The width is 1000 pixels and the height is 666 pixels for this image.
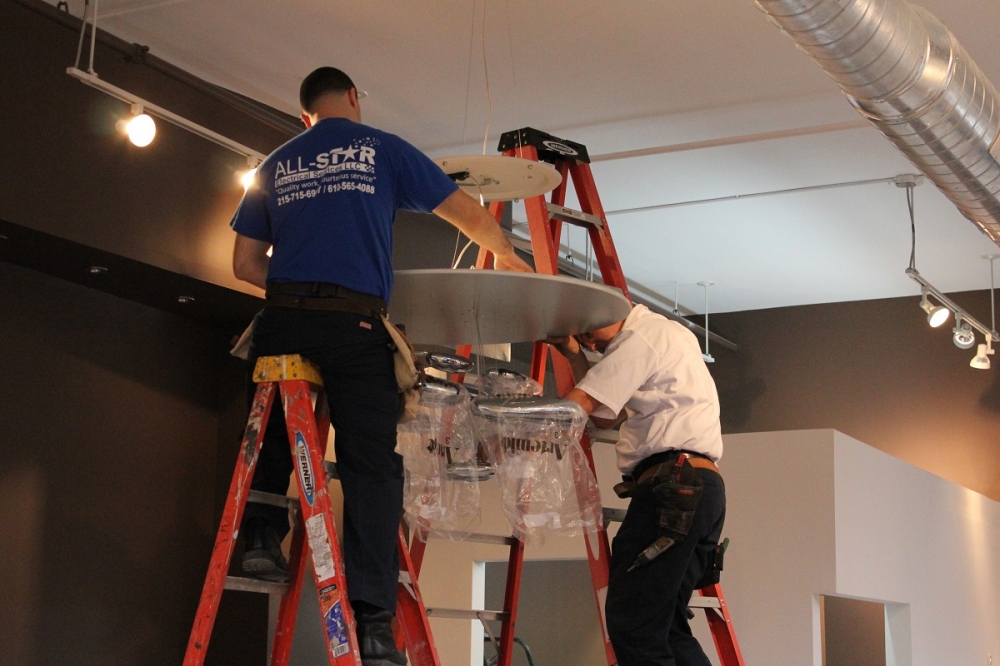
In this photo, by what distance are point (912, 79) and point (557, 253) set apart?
126 cm

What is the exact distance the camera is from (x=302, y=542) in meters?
2.36

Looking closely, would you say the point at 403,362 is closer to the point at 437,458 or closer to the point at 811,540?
the point at 437,458

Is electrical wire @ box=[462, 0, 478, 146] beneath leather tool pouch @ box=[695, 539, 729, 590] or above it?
above

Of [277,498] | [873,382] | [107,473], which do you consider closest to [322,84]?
[277,498]

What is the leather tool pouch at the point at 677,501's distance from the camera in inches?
112

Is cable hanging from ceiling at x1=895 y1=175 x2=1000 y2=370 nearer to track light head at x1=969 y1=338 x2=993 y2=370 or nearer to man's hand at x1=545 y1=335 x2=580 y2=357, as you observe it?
track light head at x1=969 y1=338 x2=993 y2=370

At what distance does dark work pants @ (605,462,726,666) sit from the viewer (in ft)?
9.37

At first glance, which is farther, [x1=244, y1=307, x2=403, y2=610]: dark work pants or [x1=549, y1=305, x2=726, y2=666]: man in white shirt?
[x1=549, y1=305, x2=726, y2=666]: man in white shirt

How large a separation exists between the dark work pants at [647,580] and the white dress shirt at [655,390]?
0.37 ft

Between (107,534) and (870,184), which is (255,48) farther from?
(870,184)


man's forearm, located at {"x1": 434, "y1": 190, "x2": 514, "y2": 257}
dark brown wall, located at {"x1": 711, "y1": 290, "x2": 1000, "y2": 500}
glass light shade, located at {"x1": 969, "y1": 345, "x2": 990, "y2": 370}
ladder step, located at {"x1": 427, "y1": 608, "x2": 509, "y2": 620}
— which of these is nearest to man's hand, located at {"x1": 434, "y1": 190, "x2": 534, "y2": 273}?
man's forearm, located at {"x1": 434, "y1": 190, "x2": 514, "y2": 257}

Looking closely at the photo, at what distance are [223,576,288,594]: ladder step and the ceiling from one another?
2.32 m

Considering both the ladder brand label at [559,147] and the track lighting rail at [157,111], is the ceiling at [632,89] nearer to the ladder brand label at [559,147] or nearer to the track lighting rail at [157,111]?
the track lighting rail at [157,111]


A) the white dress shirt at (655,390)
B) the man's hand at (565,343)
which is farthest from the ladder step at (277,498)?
the man's hand at (565,343)
